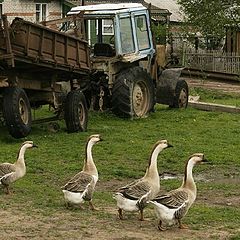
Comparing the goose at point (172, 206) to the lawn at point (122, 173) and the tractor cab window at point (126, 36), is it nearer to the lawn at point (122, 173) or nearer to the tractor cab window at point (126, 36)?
the lawn at point (122, 173)

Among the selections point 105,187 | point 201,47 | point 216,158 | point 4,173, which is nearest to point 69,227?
point 4,173

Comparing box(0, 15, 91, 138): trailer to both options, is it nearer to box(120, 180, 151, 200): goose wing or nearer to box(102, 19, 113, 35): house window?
box(102, 19, 113, 35): house window

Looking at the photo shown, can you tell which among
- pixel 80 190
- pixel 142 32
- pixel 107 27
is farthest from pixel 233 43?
pixel 80 190

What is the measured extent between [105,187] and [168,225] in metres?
3.53

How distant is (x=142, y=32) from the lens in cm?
2333

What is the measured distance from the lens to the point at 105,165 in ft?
50.3

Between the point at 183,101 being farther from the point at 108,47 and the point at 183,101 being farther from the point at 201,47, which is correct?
the point at 201,47

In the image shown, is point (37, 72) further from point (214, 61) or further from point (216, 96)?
point (214, 61)

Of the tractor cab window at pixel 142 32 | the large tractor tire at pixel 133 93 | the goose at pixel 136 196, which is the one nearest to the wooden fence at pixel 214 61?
the tractor cab window at pixel 142 32

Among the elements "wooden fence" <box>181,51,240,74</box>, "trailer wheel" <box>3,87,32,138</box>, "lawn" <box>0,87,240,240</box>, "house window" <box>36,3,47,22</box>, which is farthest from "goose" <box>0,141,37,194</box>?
"house window" <box>36,3,47,22</box>

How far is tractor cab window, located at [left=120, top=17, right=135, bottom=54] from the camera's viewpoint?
22.3 meters

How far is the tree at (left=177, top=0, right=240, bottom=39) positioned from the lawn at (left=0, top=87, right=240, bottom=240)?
1755cm

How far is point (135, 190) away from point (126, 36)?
494 inches

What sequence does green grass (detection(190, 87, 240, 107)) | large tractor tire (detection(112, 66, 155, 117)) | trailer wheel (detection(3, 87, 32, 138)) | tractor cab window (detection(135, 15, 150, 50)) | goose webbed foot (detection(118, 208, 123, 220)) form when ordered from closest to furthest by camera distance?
goose webbed foot (detection(118, 208, 123, 220)) < trailer wheel (detection(3, 87, 32, 138)) < large tractor tire (detection(112, 66, 155, 117)) < tractor cab window (detection(135, 15, 150, 50)) < green grass (detection(190, 87, 240, 107))
